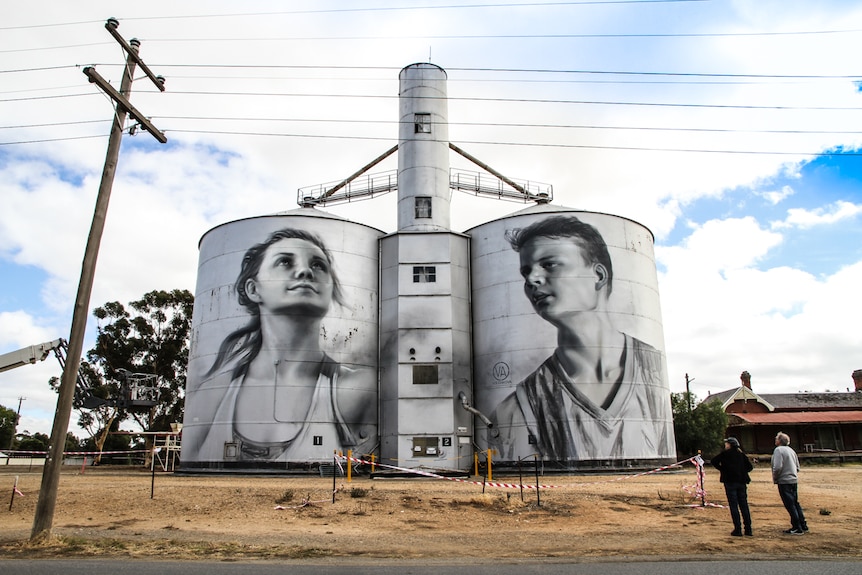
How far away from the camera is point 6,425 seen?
74312 mm

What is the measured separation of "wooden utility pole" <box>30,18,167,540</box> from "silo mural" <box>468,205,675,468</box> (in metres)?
20.8

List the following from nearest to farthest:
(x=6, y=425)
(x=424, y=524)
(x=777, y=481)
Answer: (x=777, y=481)
(x=424, y=524)
(x=6, y=425)

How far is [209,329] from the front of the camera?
3256 centimetres

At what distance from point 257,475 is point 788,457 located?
23.7 metres

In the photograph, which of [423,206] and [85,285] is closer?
[85,285]

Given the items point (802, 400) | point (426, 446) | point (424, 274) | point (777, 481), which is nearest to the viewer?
point (777, 481)

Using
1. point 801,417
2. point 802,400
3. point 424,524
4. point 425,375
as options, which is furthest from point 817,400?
point 424,524

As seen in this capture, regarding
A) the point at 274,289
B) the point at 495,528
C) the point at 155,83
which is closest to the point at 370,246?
the point at 274,289

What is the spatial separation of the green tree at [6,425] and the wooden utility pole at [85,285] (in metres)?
71.6

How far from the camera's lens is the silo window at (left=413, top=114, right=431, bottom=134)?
3575 cm

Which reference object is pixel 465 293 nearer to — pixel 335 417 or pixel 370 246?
pixel 370 246

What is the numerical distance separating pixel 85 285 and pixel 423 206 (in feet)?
77.2

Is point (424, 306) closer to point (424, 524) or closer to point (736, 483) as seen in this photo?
point (424, 524)

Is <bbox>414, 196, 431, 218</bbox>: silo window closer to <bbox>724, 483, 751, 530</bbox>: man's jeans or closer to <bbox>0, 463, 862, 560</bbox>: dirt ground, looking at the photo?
<bbox>0, 463, 862, 560</bbox>: dirt ground
